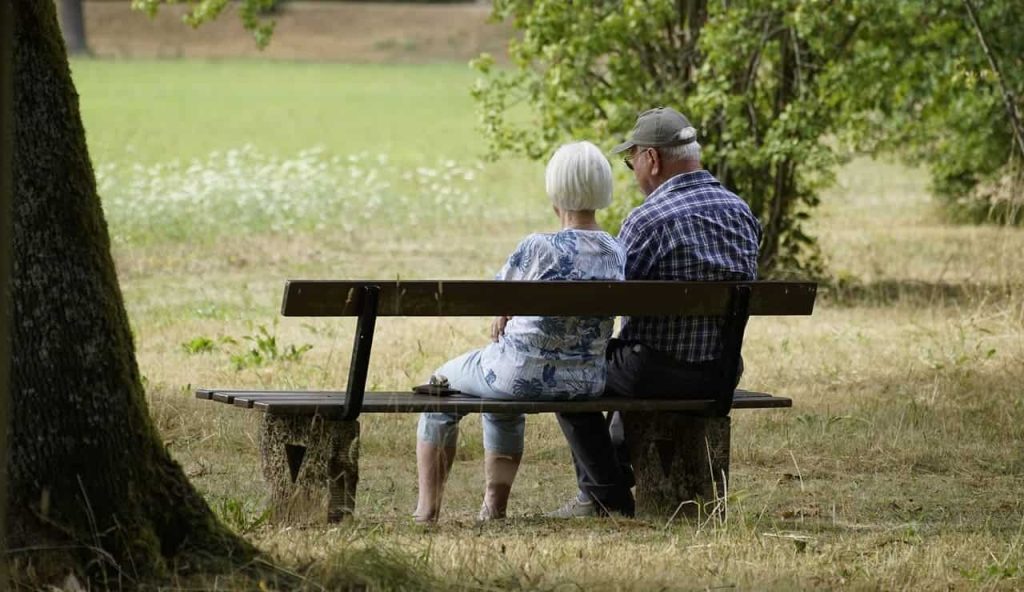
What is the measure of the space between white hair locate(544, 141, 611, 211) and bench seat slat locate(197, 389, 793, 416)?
704mm

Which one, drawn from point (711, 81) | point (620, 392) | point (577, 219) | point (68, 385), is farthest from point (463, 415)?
point (711, 81)

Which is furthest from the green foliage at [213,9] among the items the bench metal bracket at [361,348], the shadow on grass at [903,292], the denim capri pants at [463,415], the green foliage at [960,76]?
the bench metal bracket at [361,348]

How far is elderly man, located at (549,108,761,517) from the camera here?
20.8 feet

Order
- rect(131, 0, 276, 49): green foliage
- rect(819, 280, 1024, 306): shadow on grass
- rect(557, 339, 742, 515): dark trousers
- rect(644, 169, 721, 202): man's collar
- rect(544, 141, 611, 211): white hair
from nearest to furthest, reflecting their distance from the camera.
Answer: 1. rect(544, 141, 611, 211): white hair
2. rect(557, 339, 742, 515): dark trousers
3. rect(644, 169, 721, 202): man's collar
4. rect(819, 280, 1024, 306): shadow on grass
5. rect(131, 0, 276, 49): green foliage

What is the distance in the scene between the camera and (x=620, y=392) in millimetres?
6367

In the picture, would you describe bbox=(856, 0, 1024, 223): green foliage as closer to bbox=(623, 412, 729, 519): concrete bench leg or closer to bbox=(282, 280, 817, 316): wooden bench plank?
bbox=(623, 412, 729, 519): concrete bench leg

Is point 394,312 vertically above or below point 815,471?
above

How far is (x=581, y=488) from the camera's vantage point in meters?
6.46

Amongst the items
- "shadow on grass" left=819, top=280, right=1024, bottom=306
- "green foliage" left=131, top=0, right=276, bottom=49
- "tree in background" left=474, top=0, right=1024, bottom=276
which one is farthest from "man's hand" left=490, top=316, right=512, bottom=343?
"green foliage" left=131, top=0, right=276, bottom=49

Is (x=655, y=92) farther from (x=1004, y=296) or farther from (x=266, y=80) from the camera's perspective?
(x=266, y=80)

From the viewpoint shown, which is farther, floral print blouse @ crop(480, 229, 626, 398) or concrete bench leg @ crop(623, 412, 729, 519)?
concrete bench leg @ crop(623, 412, 729, 519)

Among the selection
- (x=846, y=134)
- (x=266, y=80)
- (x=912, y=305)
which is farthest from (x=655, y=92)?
(x=266, y=80)

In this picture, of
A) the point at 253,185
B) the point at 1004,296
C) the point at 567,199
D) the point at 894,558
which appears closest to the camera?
the point at 894,558

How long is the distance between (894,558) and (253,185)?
1504 cm
